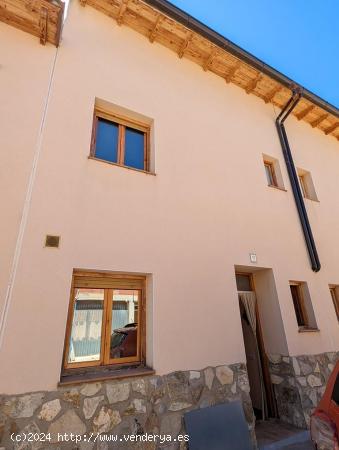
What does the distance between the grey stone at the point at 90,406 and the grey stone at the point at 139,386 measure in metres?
0.39

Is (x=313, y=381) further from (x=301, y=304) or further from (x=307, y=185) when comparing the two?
(x=307, y=185)

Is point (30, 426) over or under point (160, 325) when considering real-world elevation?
under

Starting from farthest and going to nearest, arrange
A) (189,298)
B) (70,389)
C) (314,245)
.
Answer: (314,245)
(189,298)
(70,389)

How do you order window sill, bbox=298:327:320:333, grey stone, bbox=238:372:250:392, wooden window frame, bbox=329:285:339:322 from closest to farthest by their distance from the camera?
grey stone, bbox=238:372:250:392
window sill, bbox=298:327:320:333
wooden window frame, bbox=329:285:339:322

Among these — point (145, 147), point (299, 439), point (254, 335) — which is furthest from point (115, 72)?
point (299, 439)

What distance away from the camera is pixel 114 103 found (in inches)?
168

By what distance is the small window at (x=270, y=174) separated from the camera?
20.3 ft

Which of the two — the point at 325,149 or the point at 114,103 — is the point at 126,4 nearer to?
the point at 114,103

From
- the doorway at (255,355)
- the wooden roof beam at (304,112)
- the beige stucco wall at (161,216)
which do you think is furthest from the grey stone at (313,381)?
the wooden roof beam at (304,112)

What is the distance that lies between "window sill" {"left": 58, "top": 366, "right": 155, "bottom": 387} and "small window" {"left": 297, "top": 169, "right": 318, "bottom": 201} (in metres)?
6.14

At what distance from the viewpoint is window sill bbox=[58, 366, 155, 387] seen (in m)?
2.63

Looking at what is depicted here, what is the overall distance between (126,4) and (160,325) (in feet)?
19.4

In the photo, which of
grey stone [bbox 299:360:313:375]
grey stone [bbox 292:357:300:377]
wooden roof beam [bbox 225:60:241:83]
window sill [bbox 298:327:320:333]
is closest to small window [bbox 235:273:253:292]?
window sill [bbox 298:327:320:333]

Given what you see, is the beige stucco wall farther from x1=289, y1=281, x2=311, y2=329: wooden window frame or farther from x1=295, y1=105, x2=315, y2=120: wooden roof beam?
x1=295, y1=105, x2=315, y2=120: wooden roof beam
